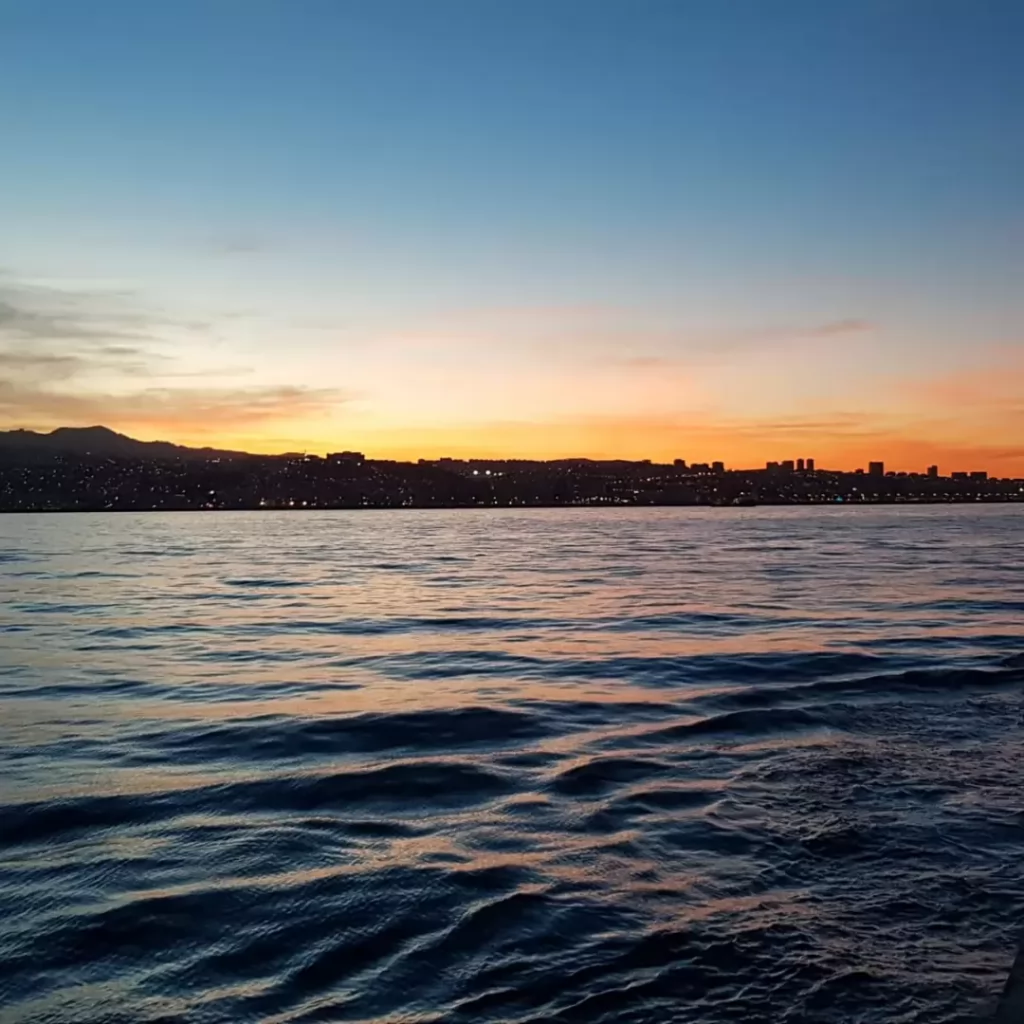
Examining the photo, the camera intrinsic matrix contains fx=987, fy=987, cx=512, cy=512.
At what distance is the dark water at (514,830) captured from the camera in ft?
20.1

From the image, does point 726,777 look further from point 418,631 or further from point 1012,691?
point 418,631

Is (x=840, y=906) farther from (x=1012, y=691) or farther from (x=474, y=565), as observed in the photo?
(x=474, y=565)

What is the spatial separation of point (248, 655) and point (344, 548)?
63986mm

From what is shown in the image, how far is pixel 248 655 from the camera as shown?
22.3m

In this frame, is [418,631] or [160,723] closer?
[160,723]

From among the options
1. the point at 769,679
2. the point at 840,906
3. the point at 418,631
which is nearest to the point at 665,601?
the point at 418,631

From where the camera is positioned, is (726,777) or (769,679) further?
(769,679)

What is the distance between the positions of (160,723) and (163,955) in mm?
8647

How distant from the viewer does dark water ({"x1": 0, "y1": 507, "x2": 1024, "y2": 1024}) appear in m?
6.12

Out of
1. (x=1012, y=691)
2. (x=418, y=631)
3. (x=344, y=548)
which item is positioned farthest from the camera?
(x=344, y=548)

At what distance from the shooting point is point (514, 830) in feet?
30.2

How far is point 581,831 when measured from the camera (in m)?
9.15

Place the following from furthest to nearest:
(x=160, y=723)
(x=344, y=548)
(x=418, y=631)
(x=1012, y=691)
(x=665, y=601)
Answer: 1. (x=344, y=548)
2. (x=665, y=601)
3. (x=418, y=631)
4. (x=1012, y=691)
5. (x=160, y=723)

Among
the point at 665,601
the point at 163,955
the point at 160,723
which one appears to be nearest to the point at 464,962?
the point at 163,955
